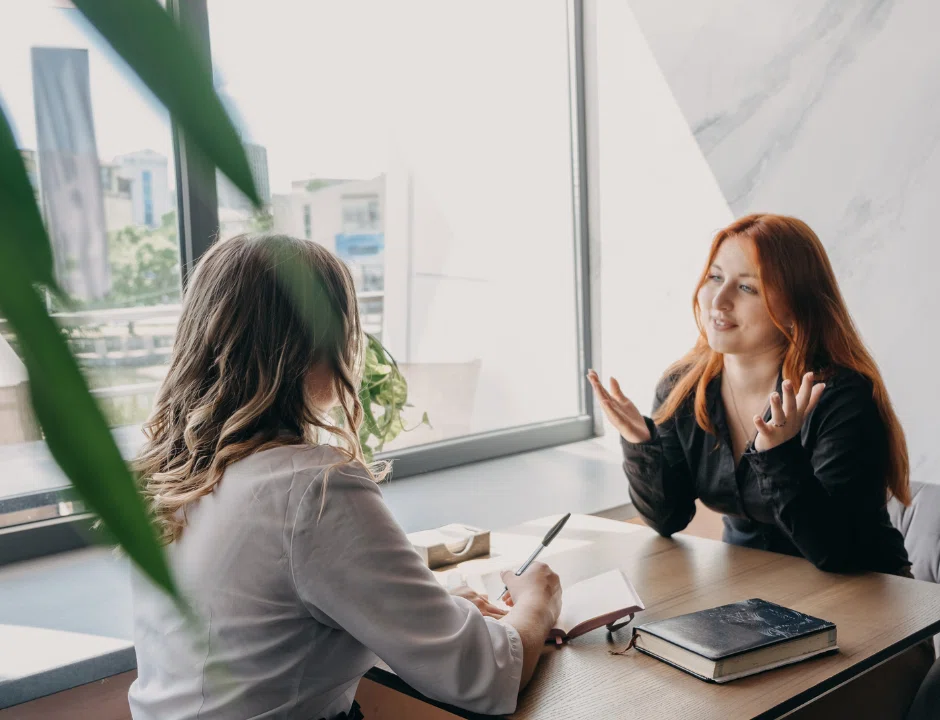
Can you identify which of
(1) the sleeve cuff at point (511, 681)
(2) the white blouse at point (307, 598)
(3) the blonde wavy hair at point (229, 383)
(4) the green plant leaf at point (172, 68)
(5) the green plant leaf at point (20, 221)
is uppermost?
(4) the green plant leaf at point (172, 68)

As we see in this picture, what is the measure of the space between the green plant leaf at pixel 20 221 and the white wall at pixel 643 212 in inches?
124

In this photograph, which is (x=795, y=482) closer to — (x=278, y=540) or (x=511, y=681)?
(x=511, y=681)

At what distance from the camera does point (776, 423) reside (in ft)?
6.01

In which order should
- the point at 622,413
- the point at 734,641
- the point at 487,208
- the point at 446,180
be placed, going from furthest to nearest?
the point at 487,208, the point at 446,180, the point at 622,413, the point at 734,641

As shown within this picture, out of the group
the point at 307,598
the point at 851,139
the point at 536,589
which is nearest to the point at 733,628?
the point at 536,589

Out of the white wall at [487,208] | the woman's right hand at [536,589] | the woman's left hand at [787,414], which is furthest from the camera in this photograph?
the white wall at [487,208]

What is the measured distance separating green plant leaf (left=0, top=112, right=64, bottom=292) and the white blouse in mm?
1098

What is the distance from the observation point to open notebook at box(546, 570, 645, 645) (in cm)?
150

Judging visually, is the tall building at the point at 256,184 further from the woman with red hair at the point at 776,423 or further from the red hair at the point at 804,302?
the red hair at the point at 804,302

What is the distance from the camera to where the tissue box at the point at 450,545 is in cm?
191

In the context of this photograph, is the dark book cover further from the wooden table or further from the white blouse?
the white blouse

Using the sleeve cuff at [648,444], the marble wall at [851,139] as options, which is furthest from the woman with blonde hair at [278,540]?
the marble wall at [851,139]

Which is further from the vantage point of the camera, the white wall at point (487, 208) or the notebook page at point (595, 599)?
the white wall at point (487, 208)

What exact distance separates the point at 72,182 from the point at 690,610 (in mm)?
1588
